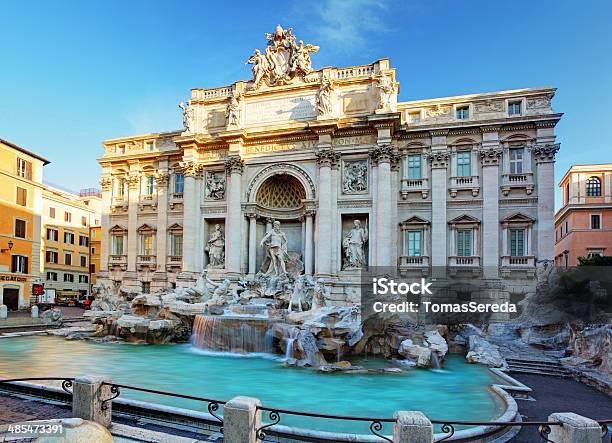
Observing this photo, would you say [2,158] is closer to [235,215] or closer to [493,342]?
[235,215]

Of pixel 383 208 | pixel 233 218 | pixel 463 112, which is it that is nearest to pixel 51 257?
pixel 233 218

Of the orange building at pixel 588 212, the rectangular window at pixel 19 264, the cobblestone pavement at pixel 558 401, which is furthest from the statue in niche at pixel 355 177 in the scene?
the rectangular window at pixel 19 264

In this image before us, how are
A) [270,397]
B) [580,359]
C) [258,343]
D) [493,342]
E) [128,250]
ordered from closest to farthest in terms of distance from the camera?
[270,397] < [580,359] < [258,343] < [493,342] < [128,250]

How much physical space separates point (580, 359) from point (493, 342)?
352 centimetres

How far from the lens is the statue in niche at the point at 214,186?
81.3 ft

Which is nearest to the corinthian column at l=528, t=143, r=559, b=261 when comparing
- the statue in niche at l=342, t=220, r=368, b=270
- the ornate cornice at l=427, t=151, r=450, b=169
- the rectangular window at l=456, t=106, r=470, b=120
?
the rectangular window at l=456, t=106, r=470, b=120

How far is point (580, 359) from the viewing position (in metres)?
12.4

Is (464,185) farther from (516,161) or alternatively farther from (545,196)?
(545,196)

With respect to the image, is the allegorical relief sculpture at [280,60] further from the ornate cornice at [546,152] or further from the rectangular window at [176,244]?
the ornate cornice at [546,152]

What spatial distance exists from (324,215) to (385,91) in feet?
23.8

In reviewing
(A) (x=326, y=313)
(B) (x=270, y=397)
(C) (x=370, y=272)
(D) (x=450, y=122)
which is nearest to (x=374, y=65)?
(D) (x=450, y=122)

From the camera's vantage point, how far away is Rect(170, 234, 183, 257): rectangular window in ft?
85.4

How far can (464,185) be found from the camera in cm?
2094

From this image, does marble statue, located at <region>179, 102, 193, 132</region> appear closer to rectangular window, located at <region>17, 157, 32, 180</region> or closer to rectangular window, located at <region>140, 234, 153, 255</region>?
rectangular window, located at <region>140, 234, 153, 255</region>
